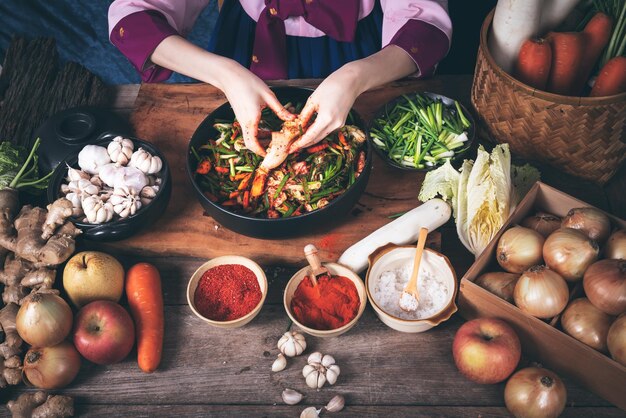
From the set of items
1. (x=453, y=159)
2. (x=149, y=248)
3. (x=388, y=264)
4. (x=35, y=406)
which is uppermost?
(x=453, y=159)

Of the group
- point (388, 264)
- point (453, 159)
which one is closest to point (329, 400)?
point (388, 264)

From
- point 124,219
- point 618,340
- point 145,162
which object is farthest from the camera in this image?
point 145,162

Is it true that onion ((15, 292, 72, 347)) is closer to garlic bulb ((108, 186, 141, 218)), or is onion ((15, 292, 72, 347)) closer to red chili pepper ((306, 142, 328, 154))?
garlic bulb ((108, 186, 141, 218))

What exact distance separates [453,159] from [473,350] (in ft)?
2.11

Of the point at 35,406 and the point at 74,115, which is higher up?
the point at 74,115

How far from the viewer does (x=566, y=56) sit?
5.44 feet

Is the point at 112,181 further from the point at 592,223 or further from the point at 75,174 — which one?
the point at 592,223

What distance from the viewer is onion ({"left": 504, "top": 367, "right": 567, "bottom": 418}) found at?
4.48 ft

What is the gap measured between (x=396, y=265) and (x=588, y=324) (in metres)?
0.54

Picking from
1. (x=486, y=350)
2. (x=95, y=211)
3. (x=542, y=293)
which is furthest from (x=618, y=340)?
(x=95, y=211)

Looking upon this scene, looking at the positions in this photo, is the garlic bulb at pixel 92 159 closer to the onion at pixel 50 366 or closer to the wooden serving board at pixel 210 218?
the wooden serving board at pixel 210 218

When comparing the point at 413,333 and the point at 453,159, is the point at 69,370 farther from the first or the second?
the point at 453,159

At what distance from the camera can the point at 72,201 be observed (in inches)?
65.7

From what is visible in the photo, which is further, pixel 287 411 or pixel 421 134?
pixel 421 134
